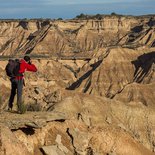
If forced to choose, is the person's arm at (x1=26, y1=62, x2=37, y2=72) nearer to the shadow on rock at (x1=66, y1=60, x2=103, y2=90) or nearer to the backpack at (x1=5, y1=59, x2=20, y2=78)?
the backpack at (x1=5, y1=59, x2=20, y2=78)

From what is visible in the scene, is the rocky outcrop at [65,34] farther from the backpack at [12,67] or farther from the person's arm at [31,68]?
the person's arm at [31,68]

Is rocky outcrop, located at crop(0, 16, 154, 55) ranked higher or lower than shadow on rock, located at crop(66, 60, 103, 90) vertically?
higher

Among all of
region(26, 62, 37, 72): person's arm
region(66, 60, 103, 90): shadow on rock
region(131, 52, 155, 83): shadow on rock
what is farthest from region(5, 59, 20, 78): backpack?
region(131, 52, 155, 83): shadow on rock

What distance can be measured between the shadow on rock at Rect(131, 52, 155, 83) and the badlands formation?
0.25 metres

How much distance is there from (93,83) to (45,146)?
75.0 metres

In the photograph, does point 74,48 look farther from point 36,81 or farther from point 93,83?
point 36,81

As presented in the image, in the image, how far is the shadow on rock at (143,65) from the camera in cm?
9506

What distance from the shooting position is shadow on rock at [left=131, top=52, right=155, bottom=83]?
9506 centimetres

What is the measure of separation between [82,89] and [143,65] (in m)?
15.0

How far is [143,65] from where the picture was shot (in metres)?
100

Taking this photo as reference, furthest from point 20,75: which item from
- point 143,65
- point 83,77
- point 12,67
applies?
point 143,65

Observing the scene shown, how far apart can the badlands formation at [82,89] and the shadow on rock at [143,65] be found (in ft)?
0.80

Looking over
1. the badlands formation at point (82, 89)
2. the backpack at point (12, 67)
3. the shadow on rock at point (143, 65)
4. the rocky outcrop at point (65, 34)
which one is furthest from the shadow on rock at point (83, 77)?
the backpack at point (12, 67)

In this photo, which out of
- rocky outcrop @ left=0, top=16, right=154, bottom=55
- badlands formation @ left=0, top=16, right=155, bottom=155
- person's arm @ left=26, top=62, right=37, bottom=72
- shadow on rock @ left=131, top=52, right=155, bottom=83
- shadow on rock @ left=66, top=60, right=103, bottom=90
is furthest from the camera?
rocky outcrop @ left=0, top=16, right=154, bottom=55
